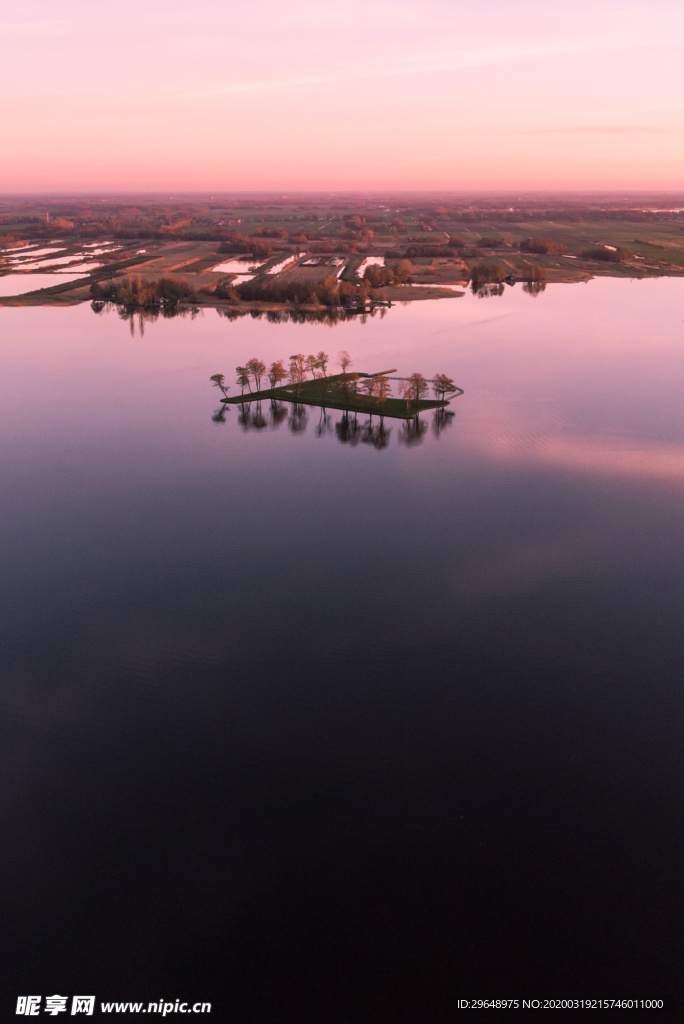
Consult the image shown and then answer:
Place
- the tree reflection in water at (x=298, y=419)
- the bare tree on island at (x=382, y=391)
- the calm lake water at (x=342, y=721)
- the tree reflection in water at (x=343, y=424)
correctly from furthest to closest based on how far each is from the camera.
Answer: the bare tree on island at (x=382, y=391) < the tree reflection in water at (x=298, y=419) < the tree reflection in water at (x=343, y=424) < the calm lake water at (x=342, y=721)

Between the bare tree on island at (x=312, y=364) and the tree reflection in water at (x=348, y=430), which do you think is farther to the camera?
the bare tree on island at (x=312, y=364)

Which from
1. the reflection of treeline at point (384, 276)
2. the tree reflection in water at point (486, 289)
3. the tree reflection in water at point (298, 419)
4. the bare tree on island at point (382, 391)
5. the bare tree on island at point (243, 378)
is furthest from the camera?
the reflection of treeline at point (384, 276)

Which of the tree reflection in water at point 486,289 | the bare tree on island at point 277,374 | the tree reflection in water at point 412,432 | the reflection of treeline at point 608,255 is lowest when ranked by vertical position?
the tree reflection in water at point 412,432

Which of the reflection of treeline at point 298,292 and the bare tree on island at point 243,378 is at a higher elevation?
the reflection of treeline at point 298,292

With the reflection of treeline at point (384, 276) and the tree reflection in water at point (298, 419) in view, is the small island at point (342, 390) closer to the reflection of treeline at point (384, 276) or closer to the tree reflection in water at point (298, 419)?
the tree reflection in water at point (298, 419)

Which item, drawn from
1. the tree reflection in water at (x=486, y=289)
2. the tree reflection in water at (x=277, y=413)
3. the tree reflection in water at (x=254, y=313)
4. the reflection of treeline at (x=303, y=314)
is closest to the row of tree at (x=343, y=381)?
the tree reflection in water at (x=277, y=413)

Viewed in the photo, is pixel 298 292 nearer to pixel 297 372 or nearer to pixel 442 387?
pixel 297 372

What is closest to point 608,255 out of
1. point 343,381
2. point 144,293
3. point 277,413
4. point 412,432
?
point 144,293
